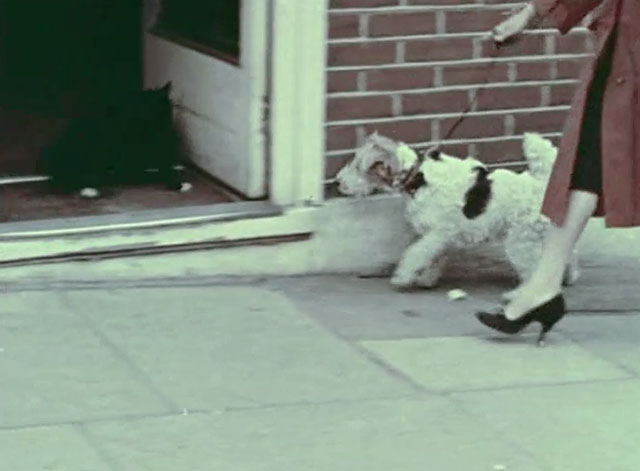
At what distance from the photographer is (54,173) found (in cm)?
753

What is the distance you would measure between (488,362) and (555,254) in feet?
1.55

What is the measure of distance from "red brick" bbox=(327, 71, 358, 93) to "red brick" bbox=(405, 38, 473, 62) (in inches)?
10.5

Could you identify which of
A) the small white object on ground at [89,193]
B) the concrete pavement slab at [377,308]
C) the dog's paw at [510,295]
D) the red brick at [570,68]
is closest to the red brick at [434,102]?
the red brick at [570,68]

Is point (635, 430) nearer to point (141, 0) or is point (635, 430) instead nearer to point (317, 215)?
point (317, 215)

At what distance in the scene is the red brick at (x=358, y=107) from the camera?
7.03 metres

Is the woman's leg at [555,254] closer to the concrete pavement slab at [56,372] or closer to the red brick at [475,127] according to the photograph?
the red brick at [475,127]

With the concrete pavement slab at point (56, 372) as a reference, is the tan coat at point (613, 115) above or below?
above

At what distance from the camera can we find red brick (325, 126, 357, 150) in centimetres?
704

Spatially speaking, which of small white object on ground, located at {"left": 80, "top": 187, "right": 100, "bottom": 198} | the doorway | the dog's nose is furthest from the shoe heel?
small white object on ground, located at {"left": 80, "top": 187, "right": 100, "bottom": 198}

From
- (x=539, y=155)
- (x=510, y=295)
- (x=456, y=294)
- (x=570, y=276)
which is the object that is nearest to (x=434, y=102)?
(x=539, y=155)

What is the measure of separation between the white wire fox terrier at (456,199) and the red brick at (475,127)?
31 centimetres

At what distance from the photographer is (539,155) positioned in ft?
22.7

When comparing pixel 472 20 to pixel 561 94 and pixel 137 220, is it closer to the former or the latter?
pixel 561 94

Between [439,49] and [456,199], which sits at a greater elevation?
[439,49]
